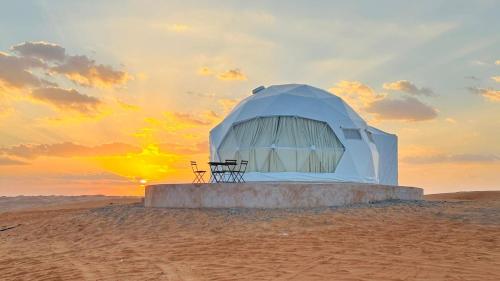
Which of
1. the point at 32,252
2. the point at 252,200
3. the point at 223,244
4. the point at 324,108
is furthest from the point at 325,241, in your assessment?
the point at 324,108

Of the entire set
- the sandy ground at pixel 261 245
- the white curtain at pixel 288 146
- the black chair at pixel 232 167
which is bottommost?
the sandy ground at pixel 261 245

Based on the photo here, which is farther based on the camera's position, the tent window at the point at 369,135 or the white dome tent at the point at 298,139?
the tent window at the point at 369,135

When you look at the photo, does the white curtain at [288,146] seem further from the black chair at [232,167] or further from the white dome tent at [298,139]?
the black chair at [232,167]

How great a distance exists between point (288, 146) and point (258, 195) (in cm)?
659

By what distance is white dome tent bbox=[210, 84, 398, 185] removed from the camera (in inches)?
874

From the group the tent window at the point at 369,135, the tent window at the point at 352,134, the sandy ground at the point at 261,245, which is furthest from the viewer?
the tent window at the point at 369,135

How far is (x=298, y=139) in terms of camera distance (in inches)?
885

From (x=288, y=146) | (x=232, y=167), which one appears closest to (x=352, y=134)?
(x=288, y=146)

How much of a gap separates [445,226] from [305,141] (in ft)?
34.3

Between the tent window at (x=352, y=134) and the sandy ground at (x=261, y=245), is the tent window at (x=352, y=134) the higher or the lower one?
the higher one

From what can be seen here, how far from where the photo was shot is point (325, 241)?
10609 millimetres

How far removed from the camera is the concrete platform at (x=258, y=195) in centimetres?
1605

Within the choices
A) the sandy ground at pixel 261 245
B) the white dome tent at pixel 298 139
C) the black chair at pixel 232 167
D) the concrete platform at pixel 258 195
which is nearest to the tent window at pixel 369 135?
the white dome tent at pixel 298 139

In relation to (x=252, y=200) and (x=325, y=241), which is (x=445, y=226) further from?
(x=252, y=200)
